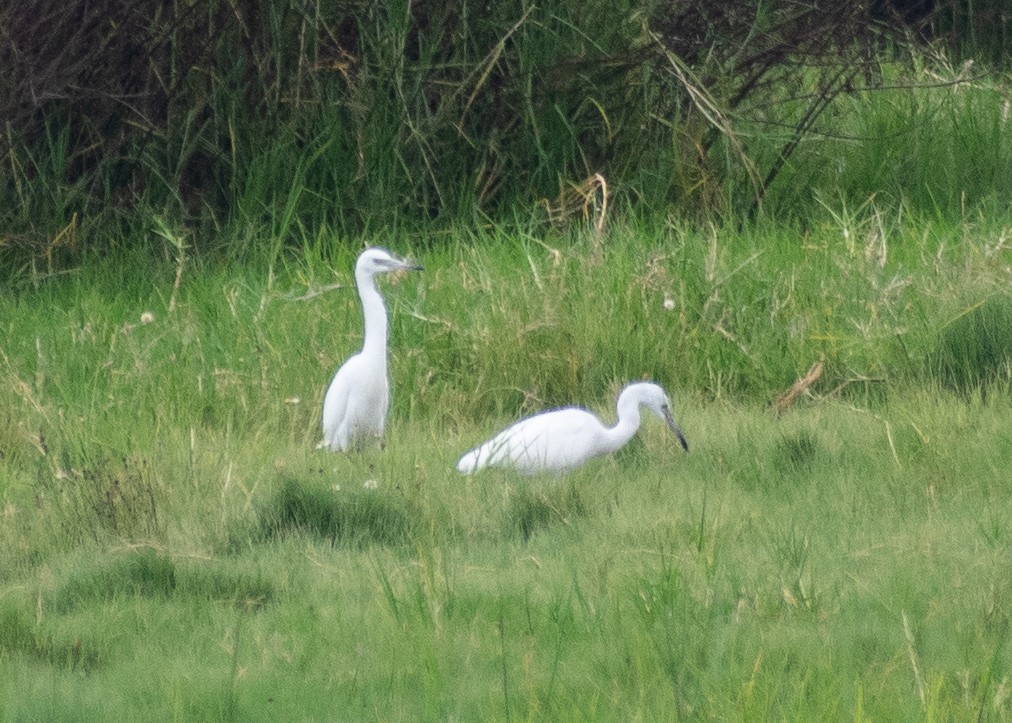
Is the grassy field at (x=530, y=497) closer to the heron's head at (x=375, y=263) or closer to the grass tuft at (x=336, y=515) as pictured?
the grass tuft at (x=336, y=515)

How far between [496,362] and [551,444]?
53.4 inches

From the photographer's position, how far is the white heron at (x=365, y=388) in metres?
6.00

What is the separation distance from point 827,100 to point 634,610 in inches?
237

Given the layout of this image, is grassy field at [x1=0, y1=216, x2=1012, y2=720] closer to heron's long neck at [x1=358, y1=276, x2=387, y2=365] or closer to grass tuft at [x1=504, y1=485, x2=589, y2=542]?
grass tuft at [x1=504, y1=485, x2=589, y2=542]

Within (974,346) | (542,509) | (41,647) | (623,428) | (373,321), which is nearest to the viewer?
(41,647)

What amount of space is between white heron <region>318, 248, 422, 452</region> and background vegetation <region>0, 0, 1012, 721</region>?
19 cm

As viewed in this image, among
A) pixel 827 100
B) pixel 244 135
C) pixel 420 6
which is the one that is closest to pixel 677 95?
pixel 827 100

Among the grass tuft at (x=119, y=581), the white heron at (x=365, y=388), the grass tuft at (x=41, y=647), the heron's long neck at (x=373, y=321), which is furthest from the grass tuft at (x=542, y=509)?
the grass tuft at (x=41, y=647)

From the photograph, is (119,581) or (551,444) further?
(551,444)

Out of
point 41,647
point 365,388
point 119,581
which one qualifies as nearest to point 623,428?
point 365,388

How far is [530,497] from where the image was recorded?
5.03 metres

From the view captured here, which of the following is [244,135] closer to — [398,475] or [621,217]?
[621,217]

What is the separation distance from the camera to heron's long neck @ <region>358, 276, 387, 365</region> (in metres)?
6.12

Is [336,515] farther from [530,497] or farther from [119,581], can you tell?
[119,581]
